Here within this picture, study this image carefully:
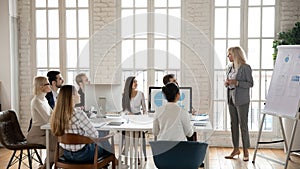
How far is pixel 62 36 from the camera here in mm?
6934

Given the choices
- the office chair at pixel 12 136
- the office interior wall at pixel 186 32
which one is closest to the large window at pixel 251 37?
the office interior wall at pixel 186 32

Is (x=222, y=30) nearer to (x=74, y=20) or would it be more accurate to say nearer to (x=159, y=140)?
(x=74, y=20)

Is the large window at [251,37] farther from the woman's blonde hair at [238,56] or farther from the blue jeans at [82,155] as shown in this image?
the blue jeans at [82,155]

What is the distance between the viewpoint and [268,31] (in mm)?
6574

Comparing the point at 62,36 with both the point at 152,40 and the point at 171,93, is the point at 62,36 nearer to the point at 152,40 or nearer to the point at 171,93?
the point at 152,40

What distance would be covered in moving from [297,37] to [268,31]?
68cm

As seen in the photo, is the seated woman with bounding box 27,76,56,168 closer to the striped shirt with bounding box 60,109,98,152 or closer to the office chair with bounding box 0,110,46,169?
the office chair with bounding box 0,110,46,169

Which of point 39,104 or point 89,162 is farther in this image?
point 39,104

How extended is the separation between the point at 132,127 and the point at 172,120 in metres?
0.78

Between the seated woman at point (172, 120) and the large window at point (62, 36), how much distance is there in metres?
3.32

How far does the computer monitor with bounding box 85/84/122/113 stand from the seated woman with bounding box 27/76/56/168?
483 millimetres

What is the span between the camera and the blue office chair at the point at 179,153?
3537 mm

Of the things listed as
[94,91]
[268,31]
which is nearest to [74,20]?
[94,91]

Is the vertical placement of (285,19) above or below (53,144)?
above
